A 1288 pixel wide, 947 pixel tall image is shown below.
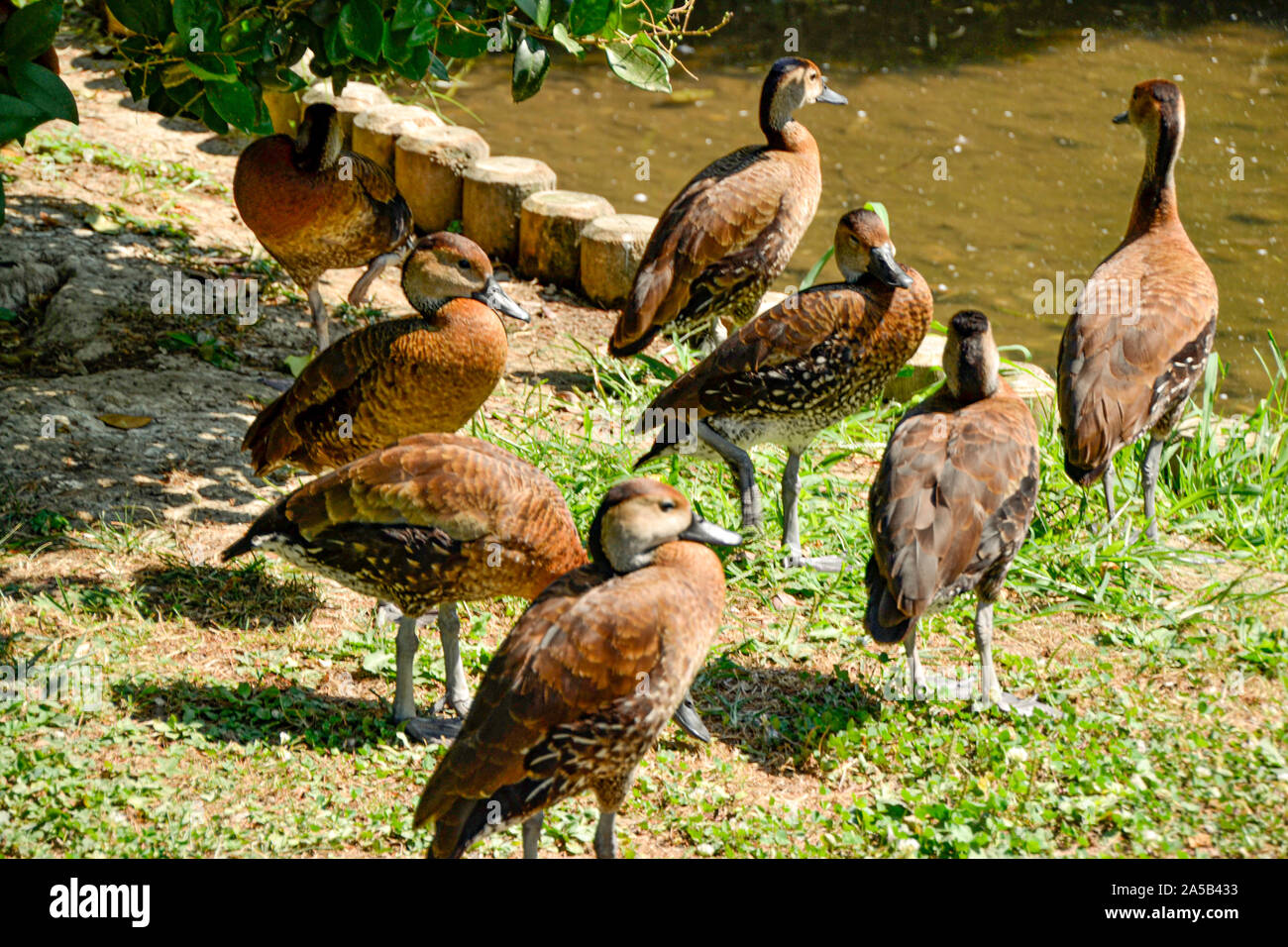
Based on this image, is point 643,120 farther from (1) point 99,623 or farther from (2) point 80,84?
(1) point 99,623

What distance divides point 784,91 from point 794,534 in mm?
2354

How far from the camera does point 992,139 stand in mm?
9570

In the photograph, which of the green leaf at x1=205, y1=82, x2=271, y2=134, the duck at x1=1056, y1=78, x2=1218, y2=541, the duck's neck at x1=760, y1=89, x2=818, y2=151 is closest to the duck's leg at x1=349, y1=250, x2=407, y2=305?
the duck's neck at x1=760, y1=89, x2=818, y2=151

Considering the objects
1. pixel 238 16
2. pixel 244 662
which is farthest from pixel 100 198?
pixel 244 662

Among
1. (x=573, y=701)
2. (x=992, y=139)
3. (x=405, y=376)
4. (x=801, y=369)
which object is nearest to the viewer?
(x=573, y=701)

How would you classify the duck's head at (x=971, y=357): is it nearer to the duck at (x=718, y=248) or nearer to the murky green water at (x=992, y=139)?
the duck at (x=718, y=248)

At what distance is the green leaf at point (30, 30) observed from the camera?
315 cm

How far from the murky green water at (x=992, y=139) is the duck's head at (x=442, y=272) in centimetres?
355

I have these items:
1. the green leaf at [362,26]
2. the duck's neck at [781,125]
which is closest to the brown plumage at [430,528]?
the green leaf at [362,26]

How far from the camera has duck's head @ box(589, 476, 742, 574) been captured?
3039 mm

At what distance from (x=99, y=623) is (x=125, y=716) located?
51cm

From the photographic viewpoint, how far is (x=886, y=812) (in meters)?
3.37

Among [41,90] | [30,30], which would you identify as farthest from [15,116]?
[30,30]

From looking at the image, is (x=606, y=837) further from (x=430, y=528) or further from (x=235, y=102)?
(x=235, y=102)
